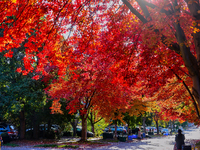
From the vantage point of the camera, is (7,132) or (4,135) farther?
(7,132)

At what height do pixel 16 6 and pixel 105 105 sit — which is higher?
pixel 16 6

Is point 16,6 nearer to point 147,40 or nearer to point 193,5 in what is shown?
point 147,40

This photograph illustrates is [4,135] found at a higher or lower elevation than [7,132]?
lower

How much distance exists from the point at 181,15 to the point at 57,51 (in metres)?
5.78

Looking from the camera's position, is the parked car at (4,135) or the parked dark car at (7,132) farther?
the parked dark car at (7,132)

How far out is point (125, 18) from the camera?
8.60 m

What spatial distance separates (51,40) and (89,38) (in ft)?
5.74

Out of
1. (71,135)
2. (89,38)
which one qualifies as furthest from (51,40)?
(71,135)

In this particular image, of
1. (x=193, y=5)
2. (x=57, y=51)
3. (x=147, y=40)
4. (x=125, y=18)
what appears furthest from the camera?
(x=57, y=51)

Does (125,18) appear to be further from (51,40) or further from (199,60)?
(199,60)

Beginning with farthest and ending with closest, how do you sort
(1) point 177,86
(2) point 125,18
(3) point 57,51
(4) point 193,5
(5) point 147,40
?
(1) point 177,86 → (3) point 57,51 → (2) point 125,18 → (5) point 147,40 → (4) point 193,5

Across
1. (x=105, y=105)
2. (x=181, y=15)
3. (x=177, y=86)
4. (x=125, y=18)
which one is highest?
(x=125, y=18)

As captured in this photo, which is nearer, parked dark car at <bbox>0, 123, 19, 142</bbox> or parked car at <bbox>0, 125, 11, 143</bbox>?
parked car at <bbox>0, 125, 11, 143</bbox>

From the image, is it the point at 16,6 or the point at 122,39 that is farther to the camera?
the point at 122,39
